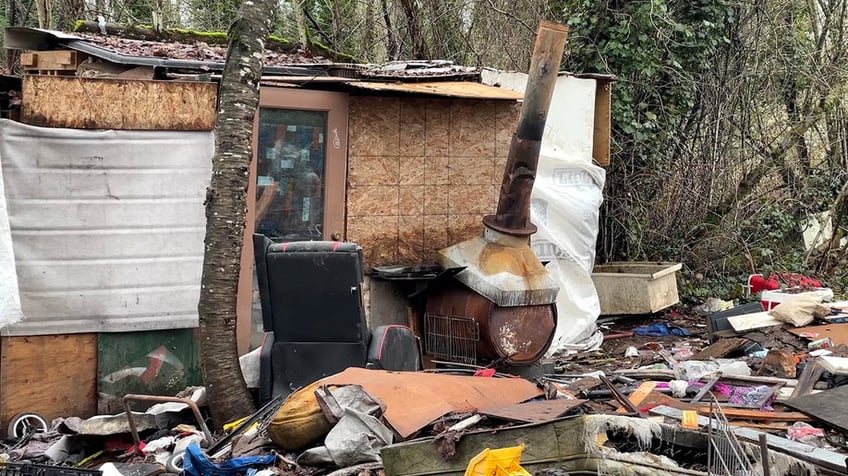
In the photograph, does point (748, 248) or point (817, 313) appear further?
point (748, 248)

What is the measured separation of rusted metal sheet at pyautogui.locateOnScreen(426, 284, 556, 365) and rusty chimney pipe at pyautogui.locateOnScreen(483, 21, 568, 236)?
70 cm

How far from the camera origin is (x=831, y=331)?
8523mm

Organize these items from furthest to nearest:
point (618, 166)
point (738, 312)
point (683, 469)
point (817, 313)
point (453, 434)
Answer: point (618, 166) < point (738, 312) < point (817, 313) < point (453, 434) < point (683, 469)

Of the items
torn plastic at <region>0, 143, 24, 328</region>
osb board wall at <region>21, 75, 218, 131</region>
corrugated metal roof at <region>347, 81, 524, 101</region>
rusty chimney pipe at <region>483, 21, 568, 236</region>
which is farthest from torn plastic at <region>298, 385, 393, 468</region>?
corrugated metal roof at <region>347, 81, 524, 101</region>

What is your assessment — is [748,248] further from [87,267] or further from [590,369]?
[87,267]

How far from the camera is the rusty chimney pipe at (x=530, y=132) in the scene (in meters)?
8.28

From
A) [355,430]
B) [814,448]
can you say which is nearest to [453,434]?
[355,430]

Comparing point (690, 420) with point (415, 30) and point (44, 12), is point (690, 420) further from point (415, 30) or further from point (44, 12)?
point (44, 12)

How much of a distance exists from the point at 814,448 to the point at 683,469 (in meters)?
0.96

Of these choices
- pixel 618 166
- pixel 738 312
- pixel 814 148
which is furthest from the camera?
pixel 814 148

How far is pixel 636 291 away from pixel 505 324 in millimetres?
2865

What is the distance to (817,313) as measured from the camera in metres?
8.81

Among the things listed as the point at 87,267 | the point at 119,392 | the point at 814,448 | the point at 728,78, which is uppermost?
the point at 728,78

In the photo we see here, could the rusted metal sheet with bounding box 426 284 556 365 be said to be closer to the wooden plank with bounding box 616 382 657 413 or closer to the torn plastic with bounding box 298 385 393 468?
the wooden plank with bounding box 616 382 657 413
